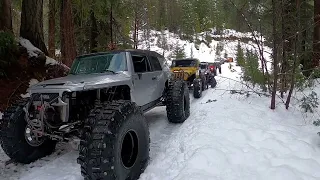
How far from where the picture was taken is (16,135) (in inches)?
170

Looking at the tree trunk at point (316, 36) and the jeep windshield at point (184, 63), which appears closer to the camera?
the tree trunk at point (316, 36)

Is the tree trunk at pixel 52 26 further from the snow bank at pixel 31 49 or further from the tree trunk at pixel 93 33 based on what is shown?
the snow bank at pixel 31 49

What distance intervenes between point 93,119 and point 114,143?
391 millimetres

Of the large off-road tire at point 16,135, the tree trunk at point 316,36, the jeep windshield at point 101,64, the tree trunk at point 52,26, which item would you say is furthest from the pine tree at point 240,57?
Answer: the tree trunk at point 52,26

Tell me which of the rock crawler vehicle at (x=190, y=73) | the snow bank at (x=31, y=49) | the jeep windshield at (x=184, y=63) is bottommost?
the rock crawler vehicle at (x=190, y=73)

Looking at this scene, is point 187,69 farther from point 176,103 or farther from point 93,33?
point 176,103

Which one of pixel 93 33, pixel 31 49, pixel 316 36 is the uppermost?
pixel 93 33

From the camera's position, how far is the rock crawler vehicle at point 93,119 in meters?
3.33

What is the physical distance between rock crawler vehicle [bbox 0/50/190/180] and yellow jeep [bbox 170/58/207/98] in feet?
20.7

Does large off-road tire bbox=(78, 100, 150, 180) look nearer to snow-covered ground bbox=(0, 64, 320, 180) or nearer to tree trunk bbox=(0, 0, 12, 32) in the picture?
snow-covered ground bbox=(0, 64, 320, 180)

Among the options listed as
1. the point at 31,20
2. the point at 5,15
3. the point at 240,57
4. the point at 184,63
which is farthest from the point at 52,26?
the point at 240,57

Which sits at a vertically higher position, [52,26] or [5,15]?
[52,26]

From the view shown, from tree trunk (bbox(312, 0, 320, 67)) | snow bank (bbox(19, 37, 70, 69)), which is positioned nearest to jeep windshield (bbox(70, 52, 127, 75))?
snow bank (bbox(19, 37, 70, 69))

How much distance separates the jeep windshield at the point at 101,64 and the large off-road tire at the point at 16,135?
1.47 meters
